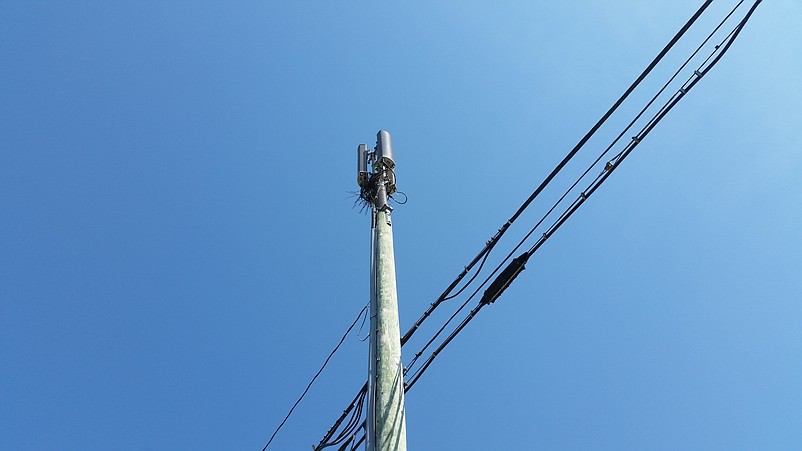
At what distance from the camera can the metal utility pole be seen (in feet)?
15.6

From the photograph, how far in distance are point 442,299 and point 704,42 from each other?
338 centimetres

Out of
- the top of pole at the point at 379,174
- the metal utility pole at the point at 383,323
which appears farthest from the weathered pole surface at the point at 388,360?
the top of pole at the point at 379,174

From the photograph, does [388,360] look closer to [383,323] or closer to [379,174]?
[383,323]

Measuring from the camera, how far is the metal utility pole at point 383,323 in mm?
4742

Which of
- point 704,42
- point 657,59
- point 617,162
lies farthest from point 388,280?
point 704,42

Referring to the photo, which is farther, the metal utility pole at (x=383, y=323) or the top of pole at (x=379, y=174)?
the top of pole at (x=379, y=174)

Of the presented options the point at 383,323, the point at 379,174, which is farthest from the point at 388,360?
the point at 379,174

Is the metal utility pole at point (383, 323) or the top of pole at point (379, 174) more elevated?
the top of pole at point (379, 174)

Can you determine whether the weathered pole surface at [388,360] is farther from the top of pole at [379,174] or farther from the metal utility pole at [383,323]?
the top of pole at [379,174]

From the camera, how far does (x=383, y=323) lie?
5395mm

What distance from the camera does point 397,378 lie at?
16.6ft

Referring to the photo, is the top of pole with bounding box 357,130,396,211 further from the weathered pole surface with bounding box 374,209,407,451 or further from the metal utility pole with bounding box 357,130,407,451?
the weathered pole surface with bounding box 374,209,407,451

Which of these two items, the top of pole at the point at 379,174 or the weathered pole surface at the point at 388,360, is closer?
the weathered pole surface at the point at 388,360

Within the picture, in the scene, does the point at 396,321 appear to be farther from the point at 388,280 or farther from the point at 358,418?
the point at 358,418
